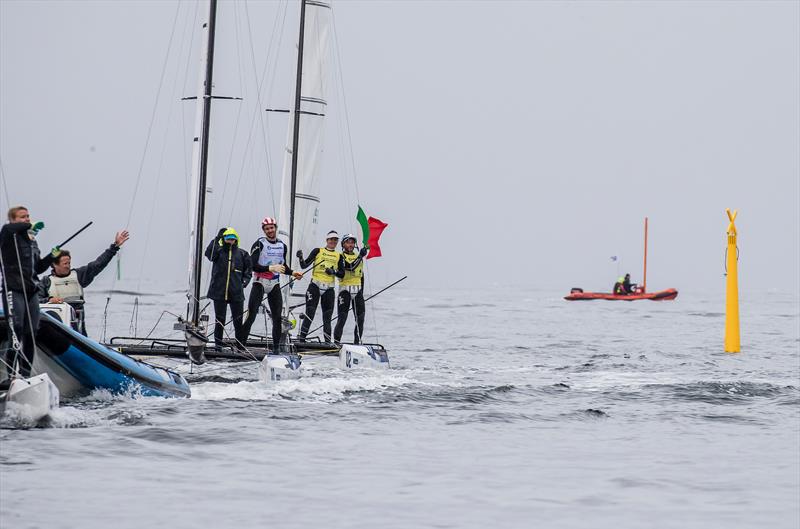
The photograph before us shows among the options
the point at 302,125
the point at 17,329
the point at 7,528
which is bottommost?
the point at 7,528

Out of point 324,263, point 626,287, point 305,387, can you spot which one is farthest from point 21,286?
point 626,287

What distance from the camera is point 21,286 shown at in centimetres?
1131

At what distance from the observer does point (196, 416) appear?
11.9 m

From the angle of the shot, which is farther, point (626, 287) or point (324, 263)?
point (626, 287)

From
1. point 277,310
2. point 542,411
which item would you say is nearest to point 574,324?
point 277,310

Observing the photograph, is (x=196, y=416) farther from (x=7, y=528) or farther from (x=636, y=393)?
(x=636, y=393)

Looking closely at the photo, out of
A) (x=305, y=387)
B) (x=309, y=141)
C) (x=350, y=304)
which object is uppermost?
(x=309, y=141)

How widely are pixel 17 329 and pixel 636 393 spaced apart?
28.3ft

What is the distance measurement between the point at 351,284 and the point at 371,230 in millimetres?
1433

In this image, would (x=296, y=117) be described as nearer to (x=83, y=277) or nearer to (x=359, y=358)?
(x=359, y=358)

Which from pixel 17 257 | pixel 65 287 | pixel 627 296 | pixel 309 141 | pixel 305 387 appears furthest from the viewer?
pixel 627 296

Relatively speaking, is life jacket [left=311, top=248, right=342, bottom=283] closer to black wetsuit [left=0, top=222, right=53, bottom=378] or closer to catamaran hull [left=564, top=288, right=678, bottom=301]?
black wetsuit [left=0, top=222, right=53, bottom=378]

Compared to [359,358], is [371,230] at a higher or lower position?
higher

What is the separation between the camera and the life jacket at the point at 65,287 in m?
15.3
